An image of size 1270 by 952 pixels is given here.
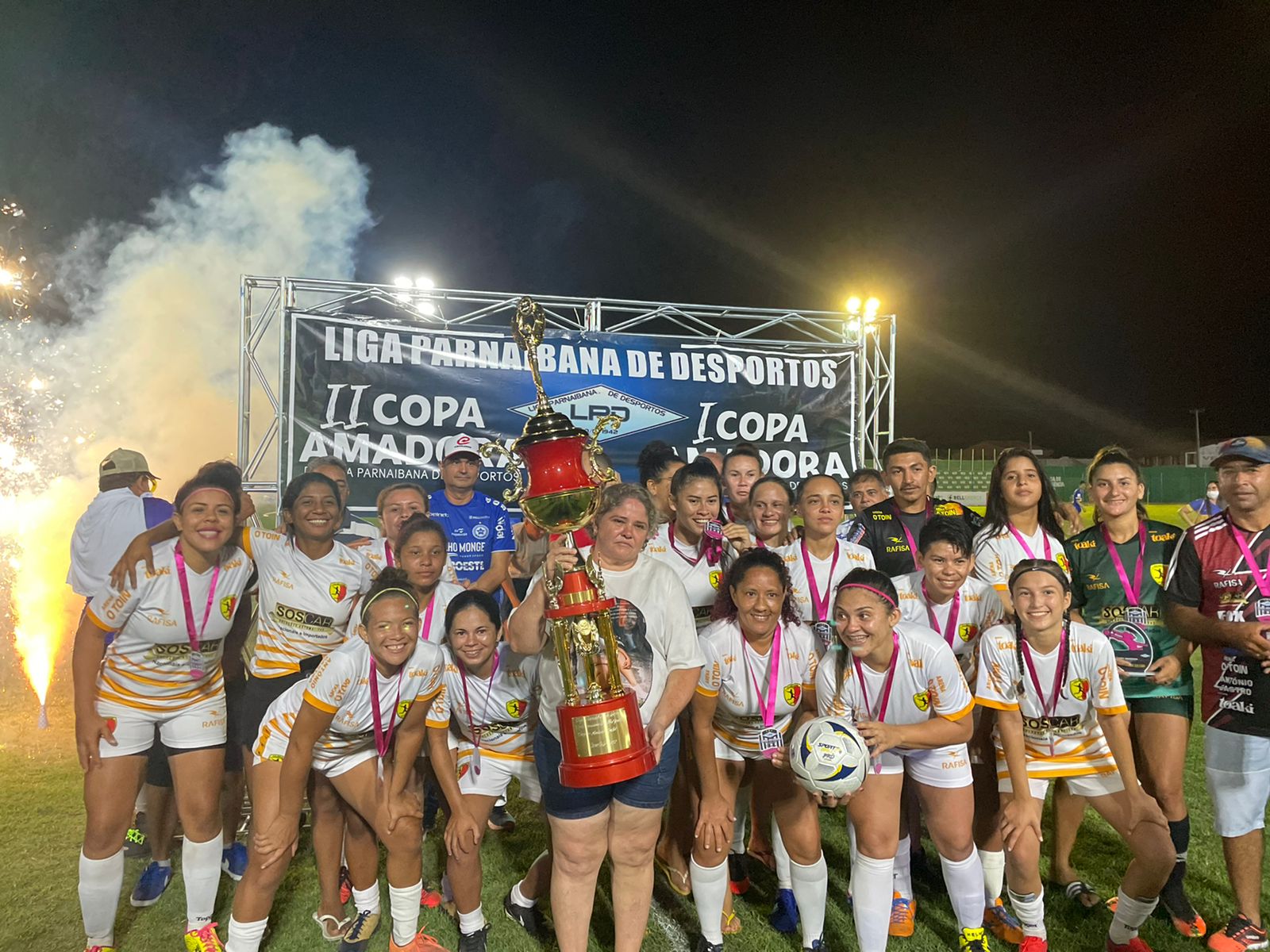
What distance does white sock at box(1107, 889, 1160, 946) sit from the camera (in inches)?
124

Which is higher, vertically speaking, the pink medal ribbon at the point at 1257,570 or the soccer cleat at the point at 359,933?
the pink medal ribbon at the point at 1257,570

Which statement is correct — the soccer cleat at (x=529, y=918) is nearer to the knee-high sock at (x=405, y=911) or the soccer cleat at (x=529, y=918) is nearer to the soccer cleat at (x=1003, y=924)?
the knee-high sock at (x=405, y=911)

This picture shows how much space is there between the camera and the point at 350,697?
10.3ft

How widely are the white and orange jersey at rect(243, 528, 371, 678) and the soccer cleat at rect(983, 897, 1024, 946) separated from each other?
3206mm

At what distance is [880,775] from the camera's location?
124 inches

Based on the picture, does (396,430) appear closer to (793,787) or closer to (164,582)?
(164,582)

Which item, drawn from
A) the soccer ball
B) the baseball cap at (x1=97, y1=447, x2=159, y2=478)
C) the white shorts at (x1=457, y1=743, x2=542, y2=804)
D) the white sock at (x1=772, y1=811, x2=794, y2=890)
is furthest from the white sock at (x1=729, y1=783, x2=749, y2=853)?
the baseball cap at (x1=97, y1=447, x2=159, y2=478)

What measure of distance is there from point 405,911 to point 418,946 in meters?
0.17

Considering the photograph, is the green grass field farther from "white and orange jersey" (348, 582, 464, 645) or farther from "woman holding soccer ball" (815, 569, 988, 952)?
"white and orange jersey" (348, 582, 464, 645)

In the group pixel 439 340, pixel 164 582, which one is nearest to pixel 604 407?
pixel 439 340

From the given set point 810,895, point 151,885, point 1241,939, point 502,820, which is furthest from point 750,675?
point 151,885

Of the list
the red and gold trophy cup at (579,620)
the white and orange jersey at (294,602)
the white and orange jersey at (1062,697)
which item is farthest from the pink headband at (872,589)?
the white and orange jersey at (294,602)

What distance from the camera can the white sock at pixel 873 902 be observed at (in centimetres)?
301

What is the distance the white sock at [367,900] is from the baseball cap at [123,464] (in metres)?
2.83
